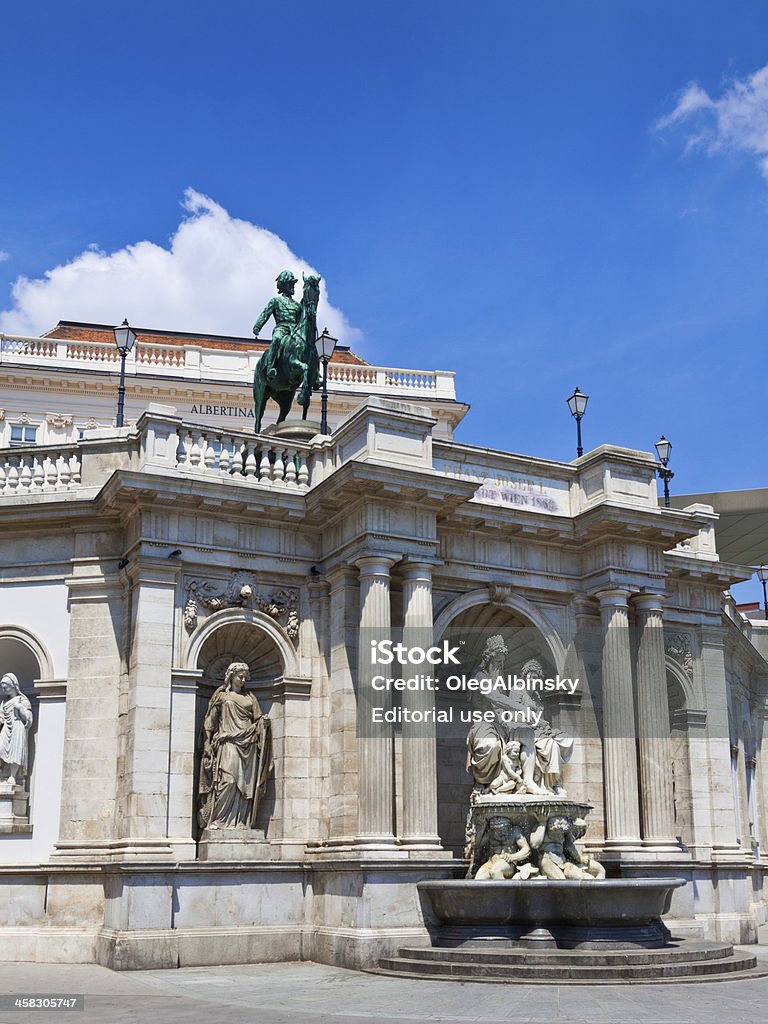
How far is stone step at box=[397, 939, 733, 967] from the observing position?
1605cm

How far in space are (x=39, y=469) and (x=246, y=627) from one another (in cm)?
478

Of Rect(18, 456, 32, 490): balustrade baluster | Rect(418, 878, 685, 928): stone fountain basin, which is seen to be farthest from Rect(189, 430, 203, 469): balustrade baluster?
Rect(418, 878, 685, 928): stone fountain basin

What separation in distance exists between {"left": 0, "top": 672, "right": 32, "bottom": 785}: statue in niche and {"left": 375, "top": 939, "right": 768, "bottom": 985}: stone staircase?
7004 mm

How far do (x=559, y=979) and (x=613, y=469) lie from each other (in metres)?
10.4

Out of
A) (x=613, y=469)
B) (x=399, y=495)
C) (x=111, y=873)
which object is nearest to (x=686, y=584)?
(x=613, y=469)

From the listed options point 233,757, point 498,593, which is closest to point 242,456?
point 233,757

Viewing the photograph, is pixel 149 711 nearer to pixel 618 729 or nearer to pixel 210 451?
pixel 210 451

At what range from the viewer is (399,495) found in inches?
797

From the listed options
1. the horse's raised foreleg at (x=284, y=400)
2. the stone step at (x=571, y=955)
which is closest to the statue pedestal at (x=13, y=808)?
the stone step at (x=571, y=955)

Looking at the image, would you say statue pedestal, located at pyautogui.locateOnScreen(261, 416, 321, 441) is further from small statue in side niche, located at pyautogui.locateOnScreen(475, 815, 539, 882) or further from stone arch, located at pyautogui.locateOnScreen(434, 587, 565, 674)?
small statue in side niche, located at pyautogui.locateOnScreen(475, 815, 539, 882)

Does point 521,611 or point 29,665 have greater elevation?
point 521,611

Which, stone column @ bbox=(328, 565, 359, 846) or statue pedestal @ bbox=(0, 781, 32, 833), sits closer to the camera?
statue pedestal @ bbox=(0, 781, 32, 833)

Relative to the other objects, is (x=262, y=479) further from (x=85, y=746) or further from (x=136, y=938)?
(x=136, y=938)

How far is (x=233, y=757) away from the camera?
19.8 metres
